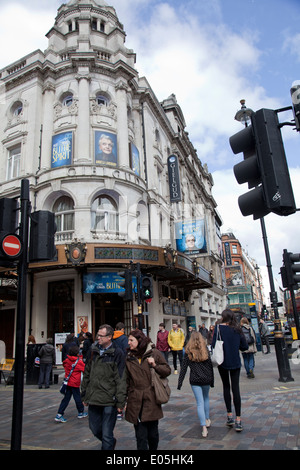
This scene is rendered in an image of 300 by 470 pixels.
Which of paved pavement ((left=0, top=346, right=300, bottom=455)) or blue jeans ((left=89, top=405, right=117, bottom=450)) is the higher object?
blue jeans ((left=89, top=405, right=117, bottom=450))

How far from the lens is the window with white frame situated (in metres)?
22.2

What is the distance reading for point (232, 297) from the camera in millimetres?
75562

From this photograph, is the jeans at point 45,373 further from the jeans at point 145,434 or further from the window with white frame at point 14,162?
the window with white frame at point 14,162

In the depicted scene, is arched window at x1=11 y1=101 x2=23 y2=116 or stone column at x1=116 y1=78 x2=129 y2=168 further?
arched window at x1=11 y1=101 x2=23 y2=116

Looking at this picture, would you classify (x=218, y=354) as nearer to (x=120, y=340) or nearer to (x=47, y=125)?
(x=120, y=340)

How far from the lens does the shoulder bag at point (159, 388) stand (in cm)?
405

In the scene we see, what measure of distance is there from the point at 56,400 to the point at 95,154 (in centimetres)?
1416

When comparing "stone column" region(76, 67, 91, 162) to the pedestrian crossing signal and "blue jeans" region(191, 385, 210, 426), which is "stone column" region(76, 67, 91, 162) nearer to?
the pedestrian crossing signal

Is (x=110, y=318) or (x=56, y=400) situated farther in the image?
(x=110, y=318)

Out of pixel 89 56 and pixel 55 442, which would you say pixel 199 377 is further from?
pixel 89 56

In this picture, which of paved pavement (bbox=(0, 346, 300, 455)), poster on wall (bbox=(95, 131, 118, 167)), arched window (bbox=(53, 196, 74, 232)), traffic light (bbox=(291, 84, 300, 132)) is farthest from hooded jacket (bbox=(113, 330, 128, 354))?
poster on wall (bbox=(95, 131, 118, 167))

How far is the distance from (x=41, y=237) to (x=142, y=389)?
237cm

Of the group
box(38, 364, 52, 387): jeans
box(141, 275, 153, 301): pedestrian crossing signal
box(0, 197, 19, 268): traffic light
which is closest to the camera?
box(0, 197, 19, 268): traffic light

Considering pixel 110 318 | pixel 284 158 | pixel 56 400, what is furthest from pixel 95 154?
pixel 284 158
